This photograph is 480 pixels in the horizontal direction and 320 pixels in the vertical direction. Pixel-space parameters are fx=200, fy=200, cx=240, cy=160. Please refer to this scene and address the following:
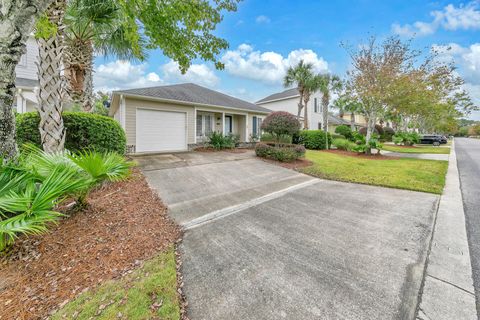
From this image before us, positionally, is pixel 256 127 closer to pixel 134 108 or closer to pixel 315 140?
pixel 315 140

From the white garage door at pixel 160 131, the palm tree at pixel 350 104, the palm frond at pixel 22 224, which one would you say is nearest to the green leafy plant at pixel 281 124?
the white garage door at pixel 160 131

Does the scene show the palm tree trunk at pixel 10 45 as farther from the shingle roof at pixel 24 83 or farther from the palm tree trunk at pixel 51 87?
the shingle roof at pixel 24 83

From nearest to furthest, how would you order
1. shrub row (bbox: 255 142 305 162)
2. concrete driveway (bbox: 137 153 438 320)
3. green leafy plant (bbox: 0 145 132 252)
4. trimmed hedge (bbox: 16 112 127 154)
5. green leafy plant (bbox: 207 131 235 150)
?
concrete driveway (bbox: 137 153 438 320)
green leafy plant (bbox: 0 145 132 252)
trimmed hedge (bbox: 16 112 127 154)
shrub row (bbox: 255 142 305 162)
green leafy plant (bbox: 207 131 235 150)

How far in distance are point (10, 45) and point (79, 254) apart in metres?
2.97

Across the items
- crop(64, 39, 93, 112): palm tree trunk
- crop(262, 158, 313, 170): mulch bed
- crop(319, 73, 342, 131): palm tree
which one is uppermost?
crop(319, 73, 342, 131): palm tree

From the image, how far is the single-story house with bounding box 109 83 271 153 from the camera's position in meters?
10.1

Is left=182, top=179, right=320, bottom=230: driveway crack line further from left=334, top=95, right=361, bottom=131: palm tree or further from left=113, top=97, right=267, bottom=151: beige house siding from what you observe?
left=334, top=95, right=361, bottom=131: palm tree

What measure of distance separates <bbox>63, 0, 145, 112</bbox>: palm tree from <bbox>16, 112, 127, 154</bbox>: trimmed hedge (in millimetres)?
2581

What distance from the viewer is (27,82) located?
1209cm

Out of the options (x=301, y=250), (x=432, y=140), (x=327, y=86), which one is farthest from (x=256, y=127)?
(x=432, y=140)

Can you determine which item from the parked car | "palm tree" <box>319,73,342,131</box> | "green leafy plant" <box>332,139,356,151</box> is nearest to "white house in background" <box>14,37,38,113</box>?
"green leafy plant" <box>332,139,356,151</box>

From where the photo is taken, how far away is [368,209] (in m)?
4.31

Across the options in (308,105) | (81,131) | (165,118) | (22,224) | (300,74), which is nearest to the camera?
(22,224)

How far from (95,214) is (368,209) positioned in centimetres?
540
